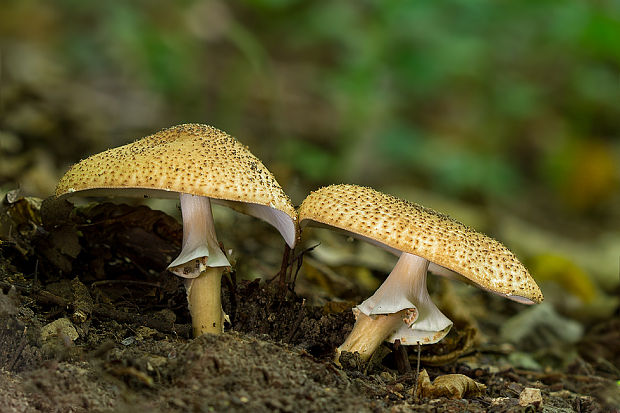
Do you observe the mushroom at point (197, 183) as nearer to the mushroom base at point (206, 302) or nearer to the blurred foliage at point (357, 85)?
the mushroom base at point (206, 302)

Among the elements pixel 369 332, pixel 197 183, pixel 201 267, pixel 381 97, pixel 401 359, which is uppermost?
pixel 381 97

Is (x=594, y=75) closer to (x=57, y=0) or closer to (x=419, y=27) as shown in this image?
(x=419, y=27)

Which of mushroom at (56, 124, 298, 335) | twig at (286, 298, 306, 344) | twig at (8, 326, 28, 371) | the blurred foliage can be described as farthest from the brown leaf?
the blurred foliage

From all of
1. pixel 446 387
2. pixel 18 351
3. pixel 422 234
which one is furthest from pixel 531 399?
pixel 18 351

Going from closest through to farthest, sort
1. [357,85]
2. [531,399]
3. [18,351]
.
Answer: [18,351], [531,399], [357,85]

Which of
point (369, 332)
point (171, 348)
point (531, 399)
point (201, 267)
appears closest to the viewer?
point (171, 348)

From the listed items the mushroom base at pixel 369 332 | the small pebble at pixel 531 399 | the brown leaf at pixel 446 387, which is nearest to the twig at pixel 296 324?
the mushroom base at pixel 369 332

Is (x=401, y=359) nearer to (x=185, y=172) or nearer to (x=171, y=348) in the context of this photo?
(x=171, y=348)
